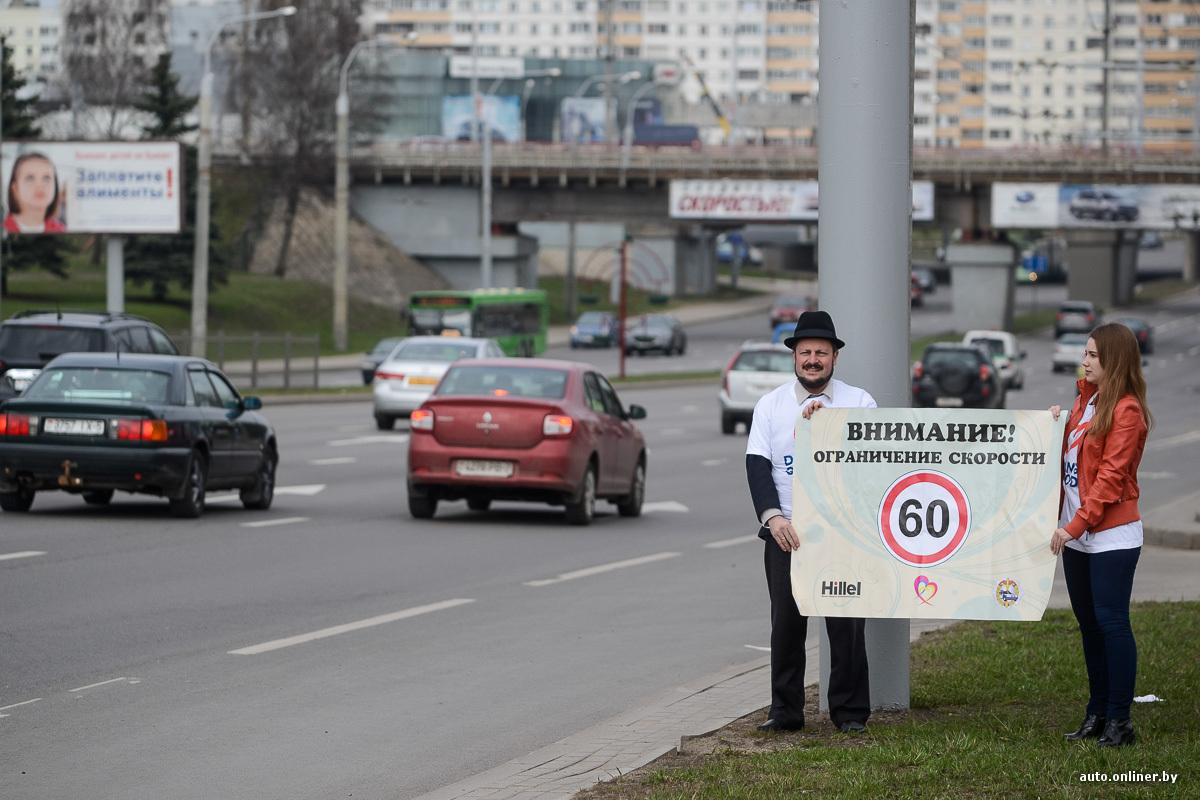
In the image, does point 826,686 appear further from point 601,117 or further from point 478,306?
point 601,117

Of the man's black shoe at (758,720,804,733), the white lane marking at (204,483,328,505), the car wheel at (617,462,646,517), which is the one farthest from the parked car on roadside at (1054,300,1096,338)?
the man's black shoe at (758,720,804,733)

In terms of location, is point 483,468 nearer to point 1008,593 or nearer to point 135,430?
point 135,430

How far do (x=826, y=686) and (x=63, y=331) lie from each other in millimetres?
15418

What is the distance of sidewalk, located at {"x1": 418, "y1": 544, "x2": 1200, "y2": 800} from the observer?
6363 mm

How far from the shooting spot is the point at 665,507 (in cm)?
1967

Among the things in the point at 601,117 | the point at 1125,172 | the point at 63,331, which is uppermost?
the point at 601,117

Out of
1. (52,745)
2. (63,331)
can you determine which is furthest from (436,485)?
(52,745)

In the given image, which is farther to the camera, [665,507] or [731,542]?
[665,507]

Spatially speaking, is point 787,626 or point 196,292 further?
point 196,292

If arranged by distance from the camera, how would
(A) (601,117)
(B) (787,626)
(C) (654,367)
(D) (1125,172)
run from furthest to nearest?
(A) (601,117)
(D) (1125,172)
(C) (654,367)
(B) (787,626)

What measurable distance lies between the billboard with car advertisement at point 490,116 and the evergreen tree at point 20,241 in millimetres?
67970

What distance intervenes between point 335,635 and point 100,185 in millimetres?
36152

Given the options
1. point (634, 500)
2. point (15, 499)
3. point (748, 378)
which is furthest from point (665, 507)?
point (748, 378)

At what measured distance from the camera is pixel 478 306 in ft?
176
